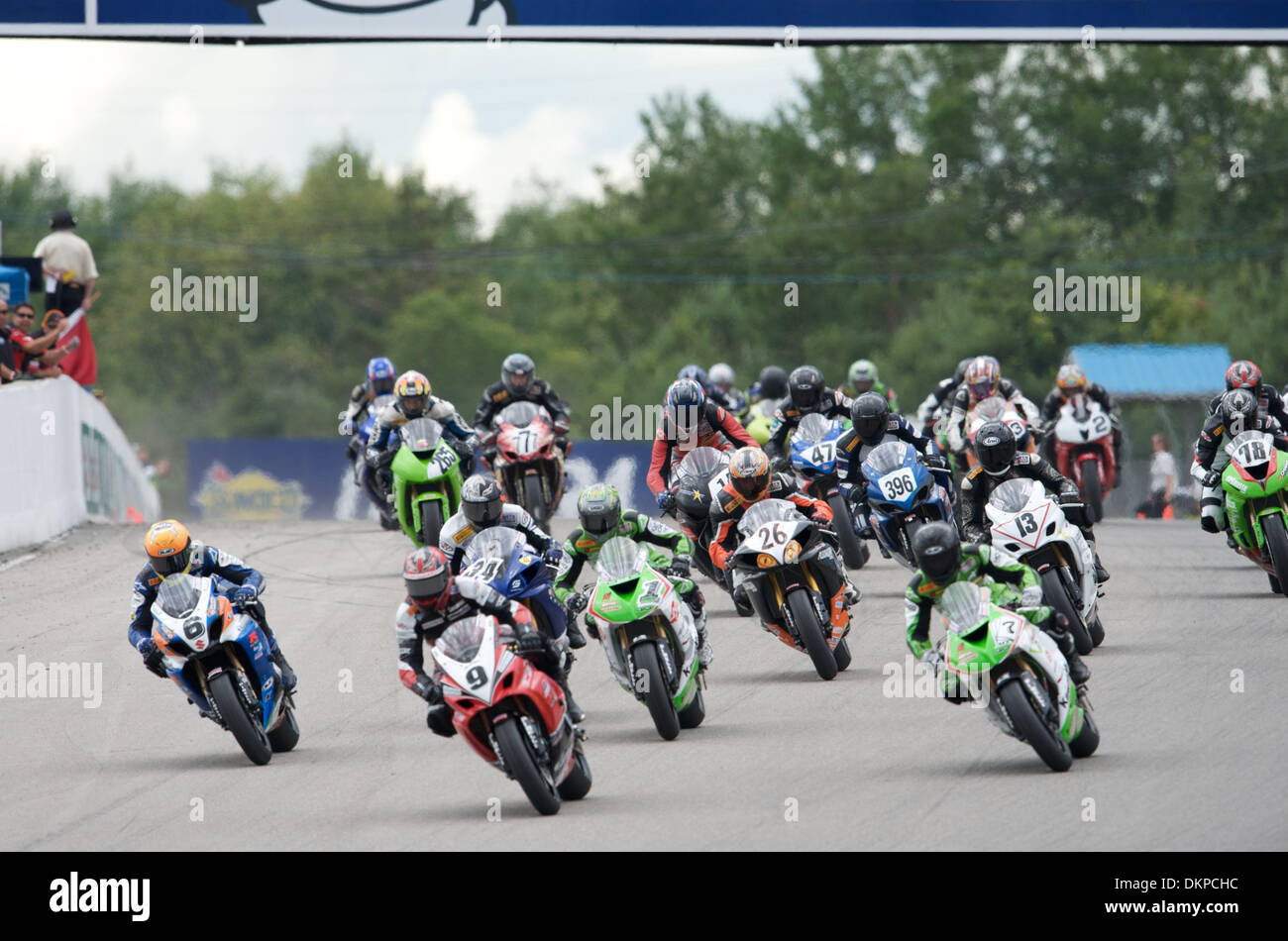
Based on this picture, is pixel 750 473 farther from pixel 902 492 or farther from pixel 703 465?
pixel 902 492

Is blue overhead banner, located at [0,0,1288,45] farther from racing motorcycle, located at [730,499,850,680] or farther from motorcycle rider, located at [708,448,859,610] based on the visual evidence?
racing motorcycle, located at [730,499,850,680]

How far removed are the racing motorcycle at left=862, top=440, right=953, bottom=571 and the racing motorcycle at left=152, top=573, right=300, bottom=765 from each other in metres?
5.66

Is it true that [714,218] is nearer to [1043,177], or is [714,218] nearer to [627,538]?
[1043,177]

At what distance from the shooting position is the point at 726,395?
21.9 m

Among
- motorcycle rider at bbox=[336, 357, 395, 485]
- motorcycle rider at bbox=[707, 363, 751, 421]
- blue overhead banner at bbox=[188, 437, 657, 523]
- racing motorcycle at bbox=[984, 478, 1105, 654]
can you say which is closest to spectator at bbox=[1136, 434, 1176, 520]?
blue overhead banner at bbox=[188, 437, 657, 523]

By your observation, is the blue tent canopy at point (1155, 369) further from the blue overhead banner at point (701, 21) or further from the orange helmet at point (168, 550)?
the orange helmet at point (168, 550)

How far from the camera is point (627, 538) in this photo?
438 inches

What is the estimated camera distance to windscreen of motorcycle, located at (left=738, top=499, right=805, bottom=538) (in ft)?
40.8

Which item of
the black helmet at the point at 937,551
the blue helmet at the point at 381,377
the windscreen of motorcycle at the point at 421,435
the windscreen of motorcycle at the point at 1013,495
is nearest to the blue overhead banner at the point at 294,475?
the blue helmet at the point at 381,377

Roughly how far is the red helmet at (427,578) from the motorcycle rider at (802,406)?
788 centimetres

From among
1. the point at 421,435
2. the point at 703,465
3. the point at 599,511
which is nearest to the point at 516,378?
the point at 421,435

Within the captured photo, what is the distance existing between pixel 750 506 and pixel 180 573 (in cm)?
→ 376
